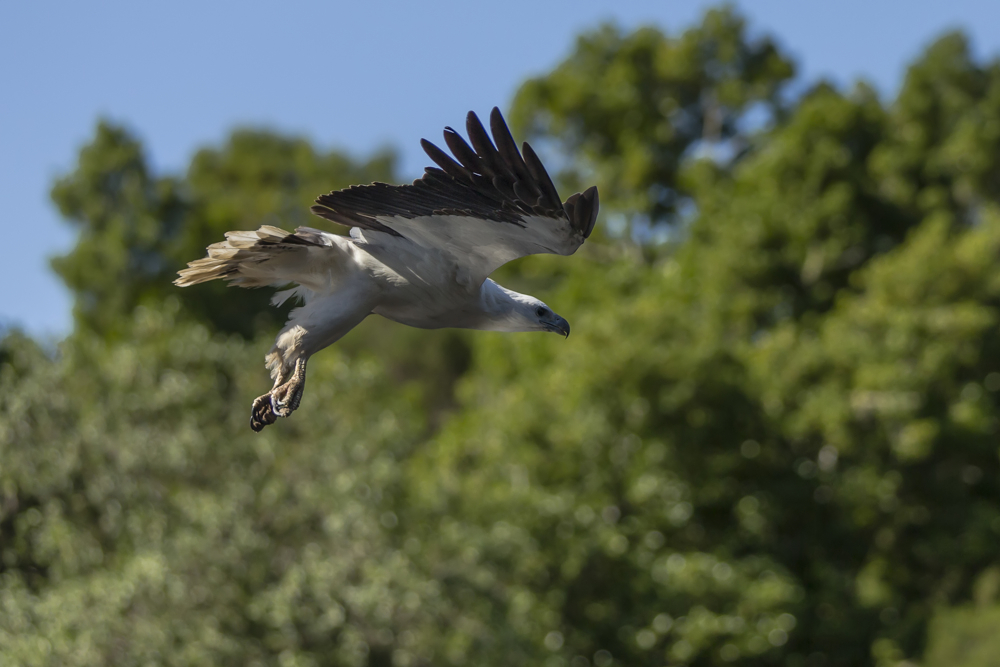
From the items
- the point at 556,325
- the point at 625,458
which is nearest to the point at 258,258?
the point at 556,325

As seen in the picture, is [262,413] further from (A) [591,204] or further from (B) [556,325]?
(A) [591,204]

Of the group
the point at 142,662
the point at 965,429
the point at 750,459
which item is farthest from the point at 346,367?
the point at 965,429

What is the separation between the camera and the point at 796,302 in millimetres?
24859

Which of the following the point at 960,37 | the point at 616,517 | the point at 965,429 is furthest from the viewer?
the point at 960,37

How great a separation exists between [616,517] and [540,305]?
1312 centimetres

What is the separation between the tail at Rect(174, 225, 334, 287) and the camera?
618 cm

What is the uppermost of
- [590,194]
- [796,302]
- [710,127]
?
[710,127]

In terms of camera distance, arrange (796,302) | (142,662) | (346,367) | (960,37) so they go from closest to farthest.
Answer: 1. (142,662)
2. (346,367)
3. (796,302)
4. (960,37)

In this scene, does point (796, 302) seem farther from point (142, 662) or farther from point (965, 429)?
point (142, 662)

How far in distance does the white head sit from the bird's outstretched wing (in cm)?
43

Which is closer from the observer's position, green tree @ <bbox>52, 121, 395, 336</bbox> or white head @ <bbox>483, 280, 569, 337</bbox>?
white head @ <bbox>483, 280, 569, 337</bbox>

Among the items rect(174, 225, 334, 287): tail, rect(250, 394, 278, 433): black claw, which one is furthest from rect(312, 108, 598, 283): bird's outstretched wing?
rect(250, 394, 278, 433): black claw

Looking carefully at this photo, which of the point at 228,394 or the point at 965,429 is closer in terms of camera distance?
the point at 228,394

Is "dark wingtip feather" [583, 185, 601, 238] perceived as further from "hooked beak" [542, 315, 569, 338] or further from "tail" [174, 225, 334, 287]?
"tail" [174, 225, 334, 287]
